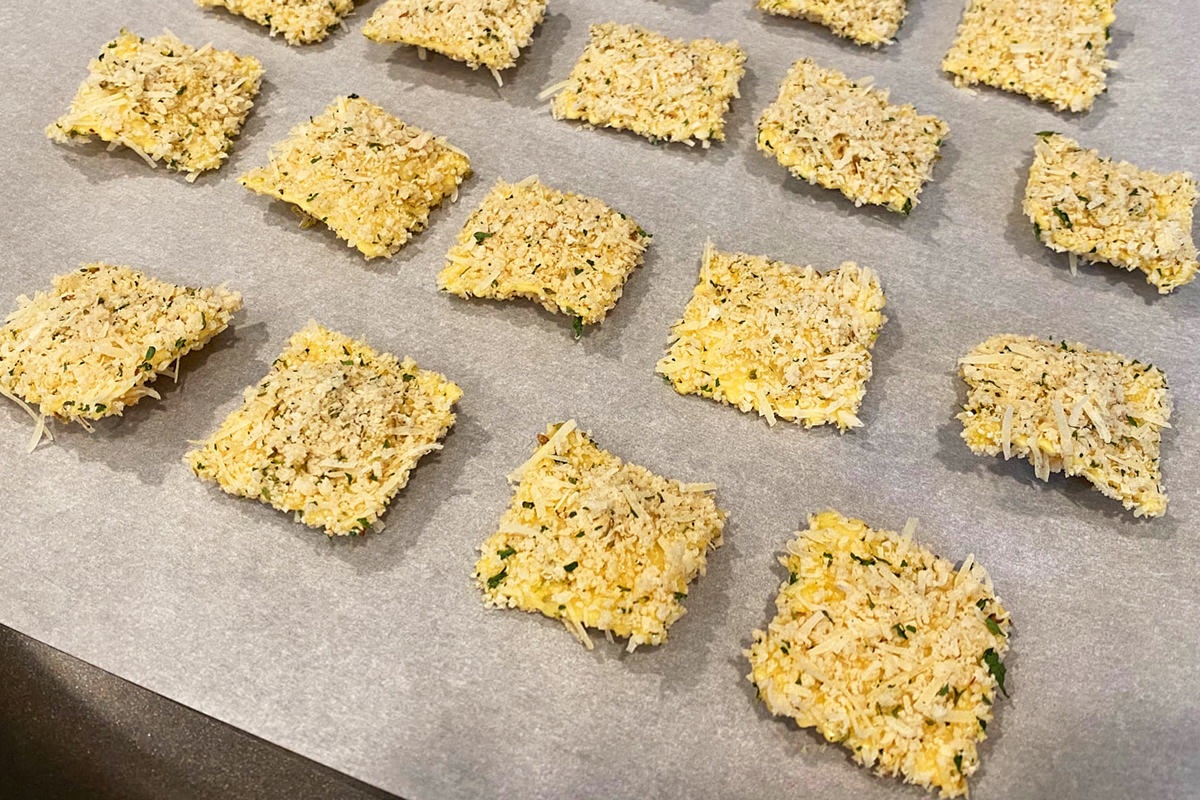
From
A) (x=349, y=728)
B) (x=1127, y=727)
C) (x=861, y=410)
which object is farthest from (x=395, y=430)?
(x=1127, y=727)

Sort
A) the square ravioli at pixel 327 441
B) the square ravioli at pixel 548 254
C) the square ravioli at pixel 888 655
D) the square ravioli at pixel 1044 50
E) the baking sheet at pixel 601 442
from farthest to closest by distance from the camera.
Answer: the square ravioli at pixel 1044 50, the square ravioli at pixel 548 254, the square ravioli at pixel 327 441, the baking sheet at pixel 601 442, the square ravioli at pixel 888 655

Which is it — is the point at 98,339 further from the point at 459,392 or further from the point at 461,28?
the point at 461,28

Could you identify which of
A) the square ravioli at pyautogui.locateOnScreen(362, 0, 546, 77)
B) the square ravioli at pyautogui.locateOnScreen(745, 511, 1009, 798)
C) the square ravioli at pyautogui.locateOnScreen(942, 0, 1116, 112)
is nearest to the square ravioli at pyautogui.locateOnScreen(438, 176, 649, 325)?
the square ravioli at pyautogui.locateOnScreen(362, 0, 546, 77)

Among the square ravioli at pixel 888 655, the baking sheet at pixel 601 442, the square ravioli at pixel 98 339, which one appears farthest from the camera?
the square ravioli at pixel 98 339

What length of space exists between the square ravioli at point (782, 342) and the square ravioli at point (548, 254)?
0.77 feet

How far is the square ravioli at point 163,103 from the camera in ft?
8.36

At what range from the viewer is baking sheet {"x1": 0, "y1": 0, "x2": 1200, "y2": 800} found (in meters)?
1.83

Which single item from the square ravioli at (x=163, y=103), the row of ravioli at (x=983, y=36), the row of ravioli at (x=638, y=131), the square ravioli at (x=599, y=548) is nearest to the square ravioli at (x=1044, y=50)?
the row of ravioli at (x=983, y=36)

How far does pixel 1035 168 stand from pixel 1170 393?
74cm

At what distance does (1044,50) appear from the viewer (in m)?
2.67

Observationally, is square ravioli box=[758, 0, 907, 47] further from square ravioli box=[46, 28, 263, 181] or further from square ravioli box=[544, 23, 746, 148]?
square ravioli box=[46, 28, 263, 181]

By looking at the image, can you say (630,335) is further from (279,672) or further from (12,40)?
(12,40)

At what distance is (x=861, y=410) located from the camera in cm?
223

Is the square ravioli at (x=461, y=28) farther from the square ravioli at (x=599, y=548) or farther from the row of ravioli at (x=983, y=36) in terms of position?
the square ravioli at (x=599, y=548)
